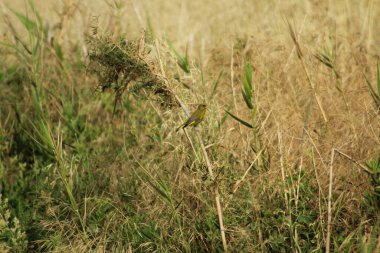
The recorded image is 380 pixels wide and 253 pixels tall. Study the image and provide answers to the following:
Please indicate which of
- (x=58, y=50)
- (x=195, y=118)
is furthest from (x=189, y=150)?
(x=58, y=50)

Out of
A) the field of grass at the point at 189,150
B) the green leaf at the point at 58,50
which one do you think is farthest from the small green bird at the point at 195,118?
the green leaf at the point at 58,50

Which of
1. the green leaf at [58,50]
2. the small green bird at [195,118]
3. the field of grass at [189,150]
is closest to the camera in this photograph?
the small green bird at [195,118]

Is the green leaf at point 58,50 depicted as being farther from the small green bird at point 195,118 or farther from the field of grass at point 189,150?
the small green bird at point 195,118

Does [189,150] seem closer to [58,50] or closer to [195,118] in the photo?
[195,118]

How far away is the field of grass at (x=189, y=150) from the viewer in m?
2.73

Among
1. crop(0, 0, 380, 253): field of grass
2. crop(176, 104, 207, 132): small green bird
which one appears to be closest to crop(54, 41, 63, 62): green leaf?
crop(0, 0, 380, 253): field of grass

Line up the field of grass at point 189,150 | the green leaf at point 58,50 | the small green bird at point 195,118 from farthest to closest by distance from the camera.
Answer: the green leaf at point 58,50, the field of grass at point 189,150, the small green bird at point 195,118

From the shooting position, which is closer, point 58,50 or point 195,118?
point 195,118

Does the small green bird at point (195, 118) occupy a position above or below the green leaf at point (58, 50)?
above

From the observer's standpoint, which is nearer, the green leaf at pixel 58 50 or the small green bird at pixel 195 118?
the small green bird at pixel 195 118

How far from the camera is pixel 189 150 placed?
3.21 m

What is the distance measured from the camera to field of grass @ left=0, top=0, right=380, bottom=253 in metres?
2.73

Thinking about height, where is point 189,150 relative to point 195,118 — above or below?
below

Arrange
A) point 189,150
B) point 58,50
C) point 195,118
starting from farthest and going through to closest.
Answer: point 58,50, point 189,150, point 195,118
